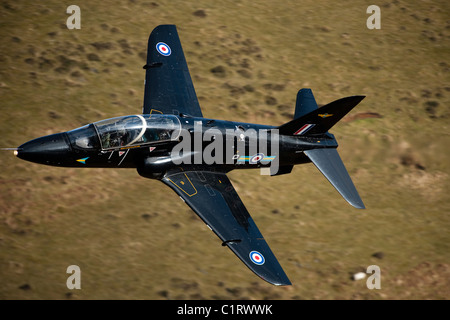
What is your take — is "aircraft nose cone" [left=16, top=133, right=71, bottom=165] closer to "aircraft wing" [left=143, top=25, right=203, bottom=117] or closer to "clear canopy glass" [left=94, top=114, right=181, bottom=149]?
"clear canopy glass" [left=94, top=114, right=181, bottom=149]

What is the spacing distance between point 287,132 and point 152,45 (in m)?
6.23

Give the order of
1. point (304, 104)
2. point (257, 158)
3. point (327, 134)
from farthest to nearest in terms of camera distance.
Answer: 1. point (304, 104)
2. point (327, 134)
3. point (257, 158)

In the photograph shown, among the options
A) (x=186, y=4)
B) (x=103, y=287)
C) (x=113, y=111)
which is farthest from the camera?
(x=186, y=4)

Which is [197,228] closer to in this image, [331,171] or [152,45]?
[331,171]

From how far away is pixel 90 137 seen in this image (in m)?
18.9

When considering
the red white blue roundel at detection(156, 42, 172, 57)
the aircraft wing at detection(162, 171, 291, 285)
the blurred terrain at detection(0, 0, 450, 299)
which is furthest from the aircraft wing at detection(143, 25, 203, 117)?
the blurred terrain at detection(0, 0, 450, 299)

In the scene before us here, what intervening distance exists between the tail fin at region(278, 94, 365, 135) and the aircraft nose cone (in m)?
7.13

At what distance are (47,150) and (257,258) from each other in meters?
7.12

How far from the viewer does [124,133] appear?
62.7 ft

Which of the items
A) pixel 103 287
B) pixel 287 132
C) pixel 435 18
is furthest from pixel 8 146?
pixel 435 18

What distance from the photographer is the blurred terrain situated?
2058cm

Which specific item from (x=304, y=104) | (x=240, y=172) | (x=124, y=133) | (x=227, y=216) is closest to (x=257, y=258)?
(x=227, y=216)

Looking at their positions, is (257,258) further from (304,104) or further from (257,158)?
(304,104)

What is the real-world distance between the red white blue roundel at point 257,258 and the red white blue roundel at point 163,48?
8554mm
